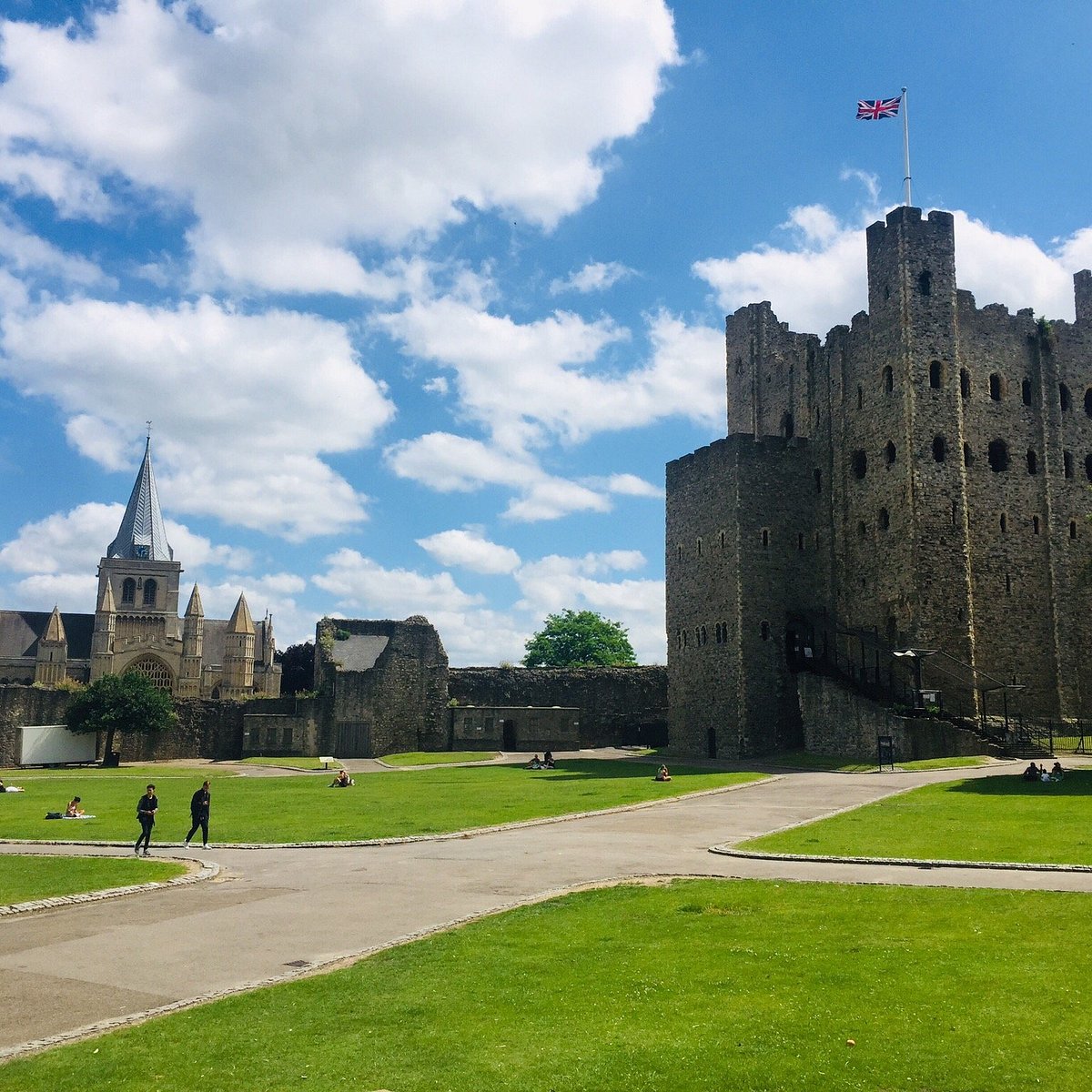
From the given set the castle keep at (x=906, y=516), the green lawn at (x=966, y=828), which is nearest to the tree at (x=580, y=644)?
the castle keep at (x=906, y=516)

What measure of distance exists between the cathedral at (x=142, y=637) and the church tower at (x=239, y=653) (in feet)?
0.32

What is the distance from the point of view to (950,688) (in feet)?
148

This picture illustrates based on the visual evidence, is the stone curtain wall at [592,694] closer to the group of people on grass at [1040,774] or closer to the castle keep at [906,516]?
the castle keep at [906,516]

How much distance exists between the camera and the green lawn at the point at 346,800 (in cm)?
2431

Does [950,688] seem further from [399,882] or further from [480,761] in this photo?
[399,882]

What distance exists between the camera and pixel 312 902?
15.5 m

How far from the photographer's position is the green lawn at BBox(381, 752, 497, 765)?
171ft

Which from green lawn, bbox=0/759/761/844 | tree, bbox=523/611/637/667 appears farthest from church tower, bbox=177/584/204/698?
green lawn, bbox=0/759/761/844

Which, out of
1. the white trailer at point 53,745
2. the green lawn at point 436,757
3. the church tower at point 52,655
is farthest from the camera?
the church tower at point 52,655

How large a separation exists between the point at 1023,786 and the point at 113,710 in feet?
146

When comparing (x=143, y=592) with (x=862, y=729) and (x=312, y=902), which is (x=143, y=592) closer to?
(x=862, y=729)

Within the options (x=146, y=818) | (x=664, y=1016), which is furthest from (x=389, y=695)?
(x=664, y=1016)

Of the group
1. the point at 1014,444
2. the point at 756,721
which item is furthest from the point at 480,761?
the point at 1014,444

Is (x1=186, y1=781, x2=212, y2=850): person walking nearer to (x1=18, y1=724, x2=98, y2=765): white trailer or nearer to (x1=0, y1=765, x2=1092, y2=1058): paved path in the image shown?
(x1=0, y1=765, x2=1092, y2=1058): paved path
